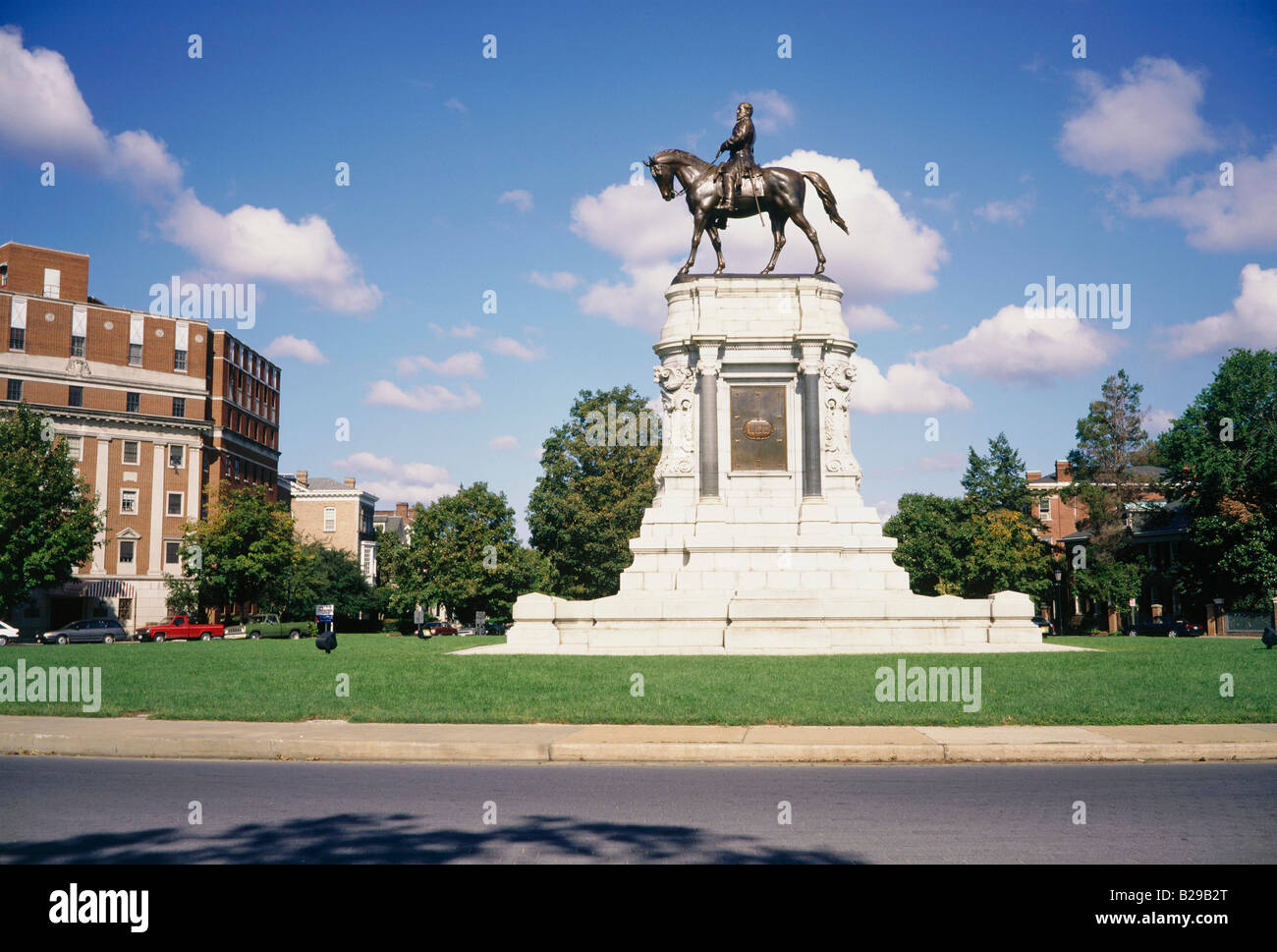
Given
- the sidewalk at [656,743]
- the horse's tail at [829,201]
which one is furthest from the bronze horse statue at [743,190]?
the sidewalk at [656,743]

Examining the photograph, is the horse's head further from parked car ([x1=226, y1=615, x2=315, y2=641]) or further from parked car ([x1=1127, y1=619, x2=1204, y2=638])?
parked car ([x1=1127, y1=619, x2=1204, y2=638])

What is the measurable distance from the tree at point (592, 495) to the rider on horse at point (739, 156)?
121 ft

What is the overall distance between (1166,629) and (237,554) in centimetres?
6499

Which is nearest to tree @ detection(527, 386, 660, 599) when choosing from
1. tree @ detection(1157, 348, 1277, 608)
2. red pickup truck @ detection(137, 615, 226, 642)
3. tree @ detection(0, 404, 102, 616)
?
red pickup truck @ detection(137, 615, 226, 642)

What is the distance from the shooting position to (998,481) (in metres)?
83.4

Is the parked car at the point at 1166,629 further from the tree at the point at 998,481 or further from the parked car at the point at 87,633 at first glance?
the parked car at the point at 87,633

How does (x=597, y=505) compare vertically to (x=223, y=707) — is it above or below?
above

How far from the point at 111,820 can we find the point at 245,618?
234 feet

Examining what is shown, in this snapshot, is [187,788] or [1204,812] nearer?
[1204,812]

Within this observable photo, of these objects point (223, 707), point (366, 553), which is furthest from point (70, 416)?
point (223, 707)

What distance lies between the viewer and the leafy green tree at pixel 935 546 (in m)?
78.4

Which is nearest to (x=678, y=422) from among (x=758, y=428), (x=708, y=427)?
(x=708, y=427)
